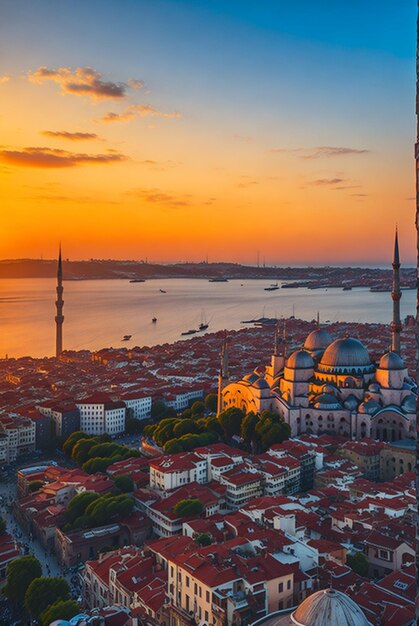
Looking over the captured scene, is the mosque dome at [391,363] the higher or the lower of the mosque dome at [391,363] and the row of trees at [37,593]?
the higher

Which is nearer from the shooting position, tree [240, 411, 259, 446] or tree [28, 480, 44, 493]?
tree [28, 480, 44, 493]

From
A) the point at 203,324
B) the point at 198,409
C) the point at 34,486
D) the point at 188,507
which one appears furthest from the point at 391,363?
the point at 203,324

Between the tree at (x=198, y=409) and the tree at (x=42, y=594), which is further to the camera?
the tree at (x=198, y=409)

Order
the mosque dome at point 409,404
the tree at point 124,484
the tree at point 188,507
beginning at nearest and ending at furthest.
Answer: the tree at point 188,507, the tree at point 124,484, the mosque dome at point 409,404

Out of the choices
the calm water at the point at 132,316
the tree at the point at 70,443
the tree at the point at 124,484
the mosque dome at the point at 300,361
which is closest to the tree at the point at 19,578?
the tree at the point at 124,484

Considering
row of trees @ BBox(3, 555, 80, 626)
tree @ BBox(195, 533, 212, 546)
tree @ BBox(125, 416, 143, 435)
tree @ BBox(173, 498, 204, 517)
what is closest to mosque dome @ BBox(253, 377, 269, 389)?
tree @ BBox(125, 416, 143, 435)

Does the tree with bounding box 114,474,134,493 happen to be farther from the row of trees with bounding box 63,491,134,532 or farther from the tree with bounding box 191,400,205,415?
the tree with bounding box 191,400,205,415

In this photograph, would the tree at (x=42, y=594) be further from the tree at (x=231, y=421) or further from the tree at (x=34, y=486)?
the tree at (x=231, y=421)
